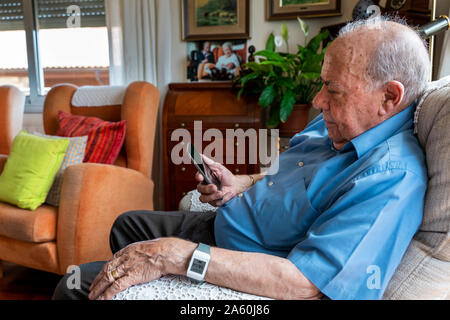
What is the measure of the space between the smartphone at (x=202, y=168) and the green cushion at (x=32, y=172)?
1030mm

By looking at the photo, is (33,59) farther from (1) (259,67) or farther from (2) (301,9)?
(2) (301,9)

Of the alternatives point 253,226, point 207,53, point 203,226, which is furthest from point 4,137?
point 253,226

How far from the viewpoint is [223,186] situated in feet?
4.21

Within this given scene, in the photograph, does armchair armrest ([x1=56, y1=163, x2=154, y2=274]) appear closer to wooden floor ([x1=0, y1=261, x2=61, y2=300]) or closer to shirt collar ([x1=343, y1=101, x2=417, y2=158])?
wooden floor ([x1=0, y1=261, x2=61, y2=300])

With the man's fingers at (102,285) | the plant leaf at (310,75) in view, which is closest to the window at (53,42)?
the plant leaf at (310,75)

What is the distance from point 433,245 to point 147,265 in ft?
1.96

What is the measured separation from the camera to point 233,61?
2.88 m

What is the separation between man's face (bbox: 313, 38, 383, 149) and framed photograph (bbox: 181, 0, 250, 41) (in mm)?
2032

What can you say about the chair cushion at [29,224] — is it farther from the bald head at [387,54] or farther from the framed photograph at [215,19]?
the framed photograph at [215,19]

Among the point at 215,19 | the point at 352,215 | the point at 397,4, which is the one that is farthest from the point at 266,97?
the point at 352,215

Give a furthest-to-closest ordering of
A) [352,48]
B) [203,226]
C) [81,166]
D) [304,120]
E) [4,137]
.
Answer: [4,137], [304,120], [81,166], [203,226], [352,48]

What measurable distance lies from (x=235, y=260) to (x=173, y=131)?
6.05 ft

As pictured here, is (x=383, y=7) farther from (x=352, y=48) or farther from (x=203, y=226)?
(x=203, y=226)

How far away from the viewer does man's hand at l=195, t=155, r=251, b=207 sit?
1.19 meters
